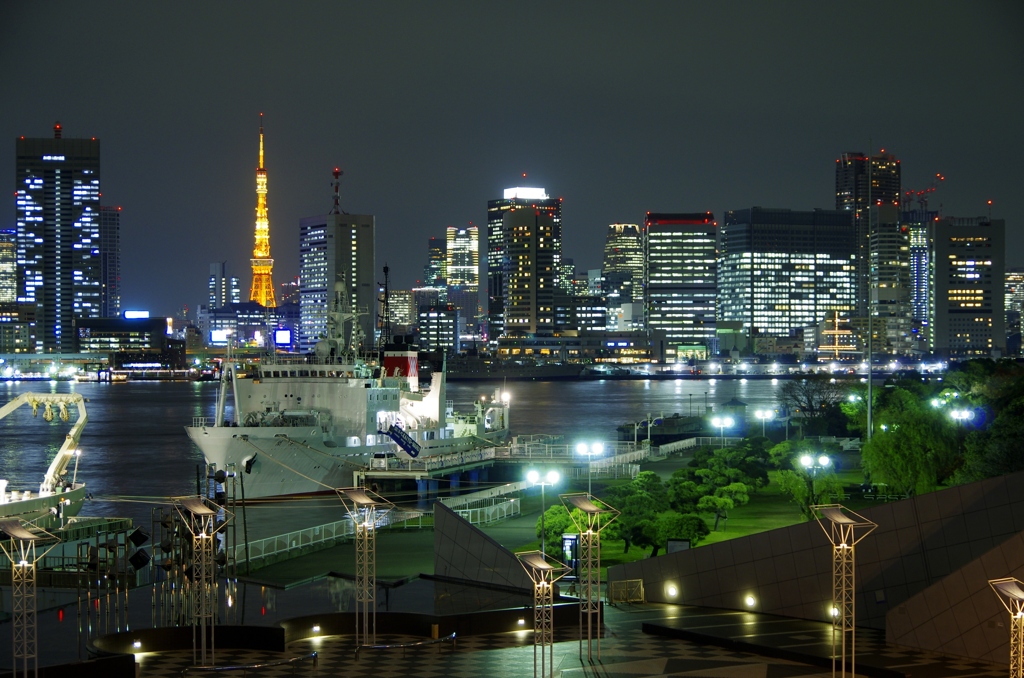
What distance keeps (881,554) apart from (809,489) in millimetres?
9238

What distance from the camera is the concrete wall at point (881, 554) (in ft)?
59.6

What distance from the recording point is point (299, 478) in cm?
3653

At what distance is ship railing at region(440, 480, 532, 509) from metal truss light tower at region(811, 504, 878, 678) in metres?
13.8

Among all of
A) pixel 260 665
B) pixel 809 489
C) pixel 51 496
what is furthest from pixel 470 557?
pixel 51 496

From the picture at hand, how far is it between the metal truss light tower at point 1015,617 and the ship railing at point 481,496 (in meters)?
17.5

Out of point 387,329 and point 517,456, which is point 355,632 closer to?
point 517,456

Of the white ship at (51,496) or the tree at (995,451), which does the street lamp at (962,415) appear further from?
the white ship at (51,496)

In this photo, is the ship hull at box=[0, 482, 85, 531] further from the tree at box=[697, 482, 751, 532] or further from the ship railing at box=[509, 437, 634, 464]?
→ the ship railing at box=[509, 437, 634, 464]

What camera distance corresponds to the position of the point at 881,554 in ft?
61.6

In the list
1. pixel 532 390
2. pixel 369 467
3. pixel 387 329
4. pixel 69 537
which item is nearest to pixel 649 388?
pixel 532 390

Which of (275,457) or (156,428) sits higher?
(275,457)

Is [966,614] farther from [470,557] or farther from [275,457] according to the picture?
[275,457]

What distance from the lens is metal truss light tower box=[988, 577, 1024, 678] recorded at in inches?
537

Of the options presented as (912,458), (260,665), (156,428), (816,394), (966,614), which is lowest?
(156,428)
